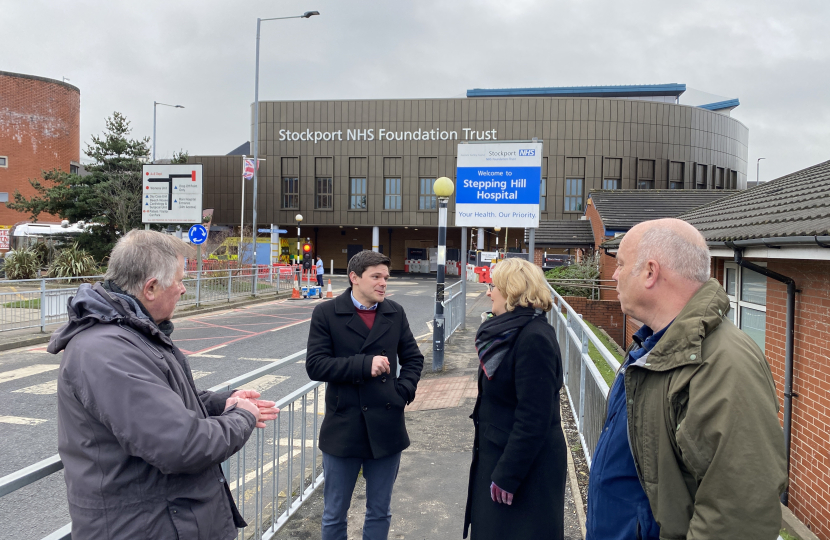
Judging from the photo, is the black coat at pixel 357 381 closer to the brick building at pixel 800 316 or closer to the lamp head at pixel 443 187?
the brick building at pixel 800 316

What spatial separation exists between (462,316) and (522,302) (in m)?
11.1

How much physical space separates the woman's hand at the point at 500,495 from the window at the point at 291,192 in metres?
41.4

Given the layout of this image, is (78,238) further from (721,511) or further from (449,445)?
(721,511)

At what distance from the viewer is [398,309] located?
3504mm

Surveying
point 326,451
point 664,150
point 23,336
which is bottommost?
point 23,336

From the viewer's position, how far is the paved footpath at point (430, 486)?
3742mm

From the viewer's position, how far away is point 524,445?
260cm

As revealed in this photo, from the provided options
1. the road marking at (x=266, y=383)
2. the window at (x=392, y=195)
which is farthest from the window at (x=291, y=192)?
the road marking at (x=266, y=383)

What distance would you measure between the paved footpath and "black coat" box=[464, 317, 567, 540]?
3.50 ft

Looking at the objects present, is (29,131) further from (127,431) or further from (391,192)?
A: (127,431)

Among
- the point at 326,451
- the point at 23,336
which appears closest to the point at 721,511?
the point at 326,451

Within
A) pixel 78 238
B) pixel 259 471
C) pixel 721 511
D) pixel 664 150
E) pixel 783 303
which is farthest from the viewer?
pixel 664 150

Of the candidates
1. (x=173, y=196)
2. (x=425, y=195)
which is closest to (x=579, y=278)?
(x=173, y=196)

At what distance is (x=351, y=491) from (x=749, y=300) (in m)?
6.38
